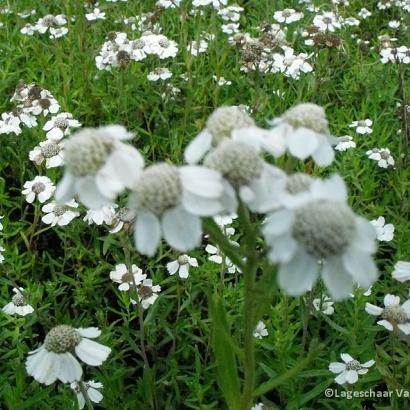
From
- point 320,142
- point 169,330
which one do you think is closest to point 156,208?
point 320,142

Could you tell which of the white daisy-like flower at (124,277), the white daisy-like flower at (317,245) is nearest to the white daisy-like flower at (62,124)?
the white daisy-like flower at (124,277)

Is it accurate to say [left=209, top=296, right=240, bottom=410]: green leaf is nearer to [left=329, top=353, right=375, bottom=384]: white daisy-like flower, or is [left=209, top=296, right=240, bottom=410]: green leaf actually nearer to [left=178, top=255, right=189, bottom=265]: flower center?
[left=329, top=353, right=375, bottom=384]: white daisy-like flower

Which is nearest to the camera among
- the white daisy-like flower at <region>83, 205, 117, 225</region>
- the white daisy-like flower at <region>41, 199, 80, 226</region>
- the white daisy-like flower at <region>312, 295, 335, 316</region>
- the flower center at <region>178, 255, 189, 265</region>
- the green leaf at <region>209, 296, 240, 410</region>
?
the green leaf at <region>209, 296, 240, 410</region>

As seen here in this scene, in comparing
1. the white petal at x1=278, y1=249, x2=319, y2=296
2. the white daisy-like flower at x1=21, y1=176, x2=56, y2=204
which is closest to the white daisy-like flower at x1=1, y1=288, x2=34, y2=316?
the white daisy-like flower at x1=21, y1=176, x2=56, y2=204

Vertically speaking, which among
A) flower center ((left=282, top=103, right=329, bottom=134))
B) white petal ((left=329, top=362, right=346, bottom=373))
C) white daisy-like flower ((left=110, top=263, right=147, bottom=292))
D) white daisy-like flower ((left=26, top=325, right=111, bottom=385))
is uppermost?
flower center ((left=282, top=103, right=329, bottom=134))

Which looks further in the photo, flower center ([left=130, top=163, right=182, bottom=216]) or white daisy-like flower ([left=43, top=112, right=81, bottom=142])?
white daisy-like flower ([left=43, top=112, right=81, bottom=142])

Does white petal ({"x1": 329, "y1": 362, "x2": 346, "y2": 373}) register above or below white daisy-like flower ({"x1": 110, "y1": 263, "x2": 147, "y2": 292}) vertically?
above

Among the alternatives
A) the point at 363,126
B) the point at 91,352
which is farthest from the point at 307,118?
the point at 363,126
